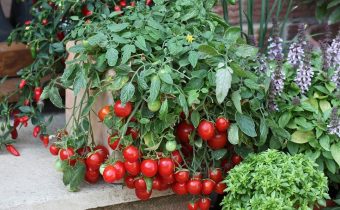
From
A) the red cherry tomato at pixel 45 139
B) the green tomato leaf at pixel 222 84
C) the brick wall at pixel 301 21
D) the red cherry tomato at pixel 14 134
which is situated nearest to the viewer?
the green tomato leaf at pixel 222 84

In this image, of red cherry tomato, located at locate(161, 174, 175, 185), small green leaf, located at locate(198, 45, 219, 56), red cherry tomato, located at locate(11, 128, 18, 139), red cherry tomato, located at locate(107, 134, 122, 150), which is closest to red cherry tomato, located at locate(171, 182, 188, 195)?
red cherry tomato, located at locate(161, 174, 175, 185)

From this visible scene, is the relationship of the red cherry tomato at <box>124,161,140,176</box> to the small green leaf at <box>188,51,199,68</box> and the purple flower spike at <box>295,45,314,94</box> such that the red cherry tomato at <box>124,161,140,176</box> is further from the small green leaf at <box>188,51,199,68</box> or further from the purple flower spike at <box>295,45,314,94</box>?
the purple flower spike at <box>295,45,314,94</box>

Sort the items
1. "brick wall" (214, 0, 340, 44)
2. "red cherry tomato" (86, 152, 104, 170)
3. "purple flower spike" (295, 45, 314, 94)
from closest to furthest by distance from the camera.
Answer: "red cherry tomato" (86, 152, 104, 170) → "purple flower spike" (295, 45, 314, 94) → "brick wall" (214, 0, 340, 44)

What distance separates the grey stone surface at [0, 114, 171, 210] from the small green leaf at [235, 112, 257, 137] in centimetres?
41

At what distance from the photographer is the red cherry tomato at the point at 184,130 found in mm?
2152

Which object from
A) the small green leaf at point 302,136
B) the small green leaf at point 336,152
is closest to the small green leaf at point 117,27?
the small green leaf at point 302,136

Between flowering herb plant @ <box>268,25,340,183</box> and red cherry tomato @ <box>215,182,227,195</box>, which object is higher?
flowering herb plant @ <box>268,25,340,183</box>

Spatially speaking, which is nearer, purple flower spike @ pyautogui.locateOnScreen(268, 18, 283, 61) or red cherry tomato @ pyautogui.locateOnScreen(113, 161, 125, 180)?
red cherry tomato @ pyautogui.locateOnScreen(113, 161, 125, 180)

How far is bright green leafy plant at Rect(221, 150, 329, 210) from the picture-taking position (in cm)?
197

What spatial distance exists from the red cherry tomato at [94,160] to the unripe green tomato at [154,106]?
0.92 ft

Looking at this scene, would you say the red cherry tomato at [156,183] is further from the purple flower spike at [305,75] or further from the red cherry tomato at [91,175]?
the purple flower spike at [305,75]

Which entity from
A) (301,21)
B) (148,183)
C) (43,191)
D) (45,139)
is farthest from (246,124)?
(301,21)

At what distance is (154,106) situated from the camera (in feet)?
6.60

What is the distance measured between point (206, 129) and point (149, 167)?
21cm
